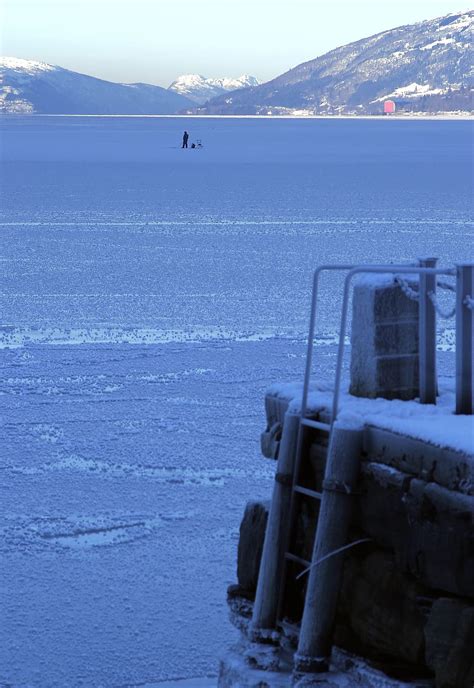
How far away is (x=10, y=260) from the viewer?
74.3ft

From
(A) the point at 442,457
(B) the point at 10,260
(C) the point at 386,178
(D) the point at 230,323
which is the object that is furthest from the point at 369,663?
(C) the point at 386,178

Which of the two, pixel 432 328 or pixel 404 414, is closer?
pixel 404 414

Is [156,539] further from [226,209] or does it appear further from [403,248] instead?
[226,209]

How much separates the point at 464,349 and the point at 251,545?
69.8 inches

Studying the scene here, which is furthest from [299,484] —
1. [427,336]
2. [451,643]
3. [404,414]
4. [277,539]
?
[451,643]

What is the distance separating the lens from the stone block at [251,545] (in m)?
7.14

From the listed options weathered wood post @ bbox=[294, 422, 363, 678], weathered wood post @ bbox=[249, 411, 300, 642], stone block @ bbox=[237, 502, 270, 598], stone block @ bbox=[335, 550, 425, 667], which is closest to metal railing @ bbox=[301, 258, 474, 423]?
weathered wood post @ bbox=[249, 411, 300, 642]

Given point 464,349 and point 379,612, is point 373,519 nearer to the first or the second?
point 379,612

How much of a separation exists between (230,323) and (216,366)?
240 centimetres

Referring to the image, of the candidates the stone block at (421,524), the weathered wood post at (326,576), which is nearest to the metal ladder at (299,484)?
the weathered wood post at (326,576)

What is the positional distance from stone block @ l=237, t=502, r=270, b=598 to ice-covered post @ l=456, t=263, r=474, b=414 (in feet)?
4.54

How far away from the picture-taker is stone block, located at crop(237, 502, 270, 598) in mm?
7137

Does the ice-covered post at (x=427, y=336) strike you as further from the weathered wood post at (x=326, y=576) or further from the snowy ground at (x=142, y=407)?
the snowy ground at (x=142, y=407)

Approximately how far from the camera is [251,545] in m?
7.21
